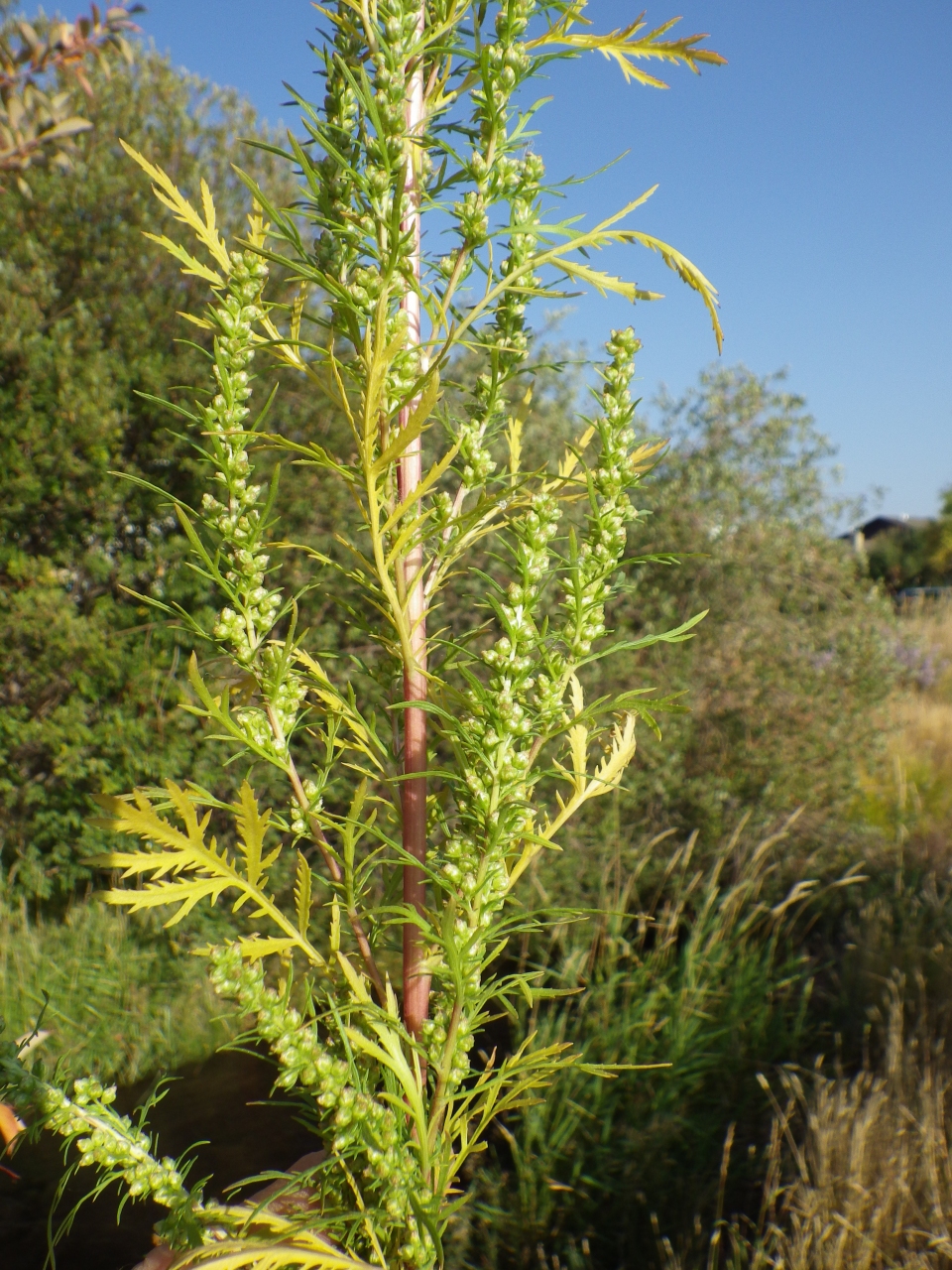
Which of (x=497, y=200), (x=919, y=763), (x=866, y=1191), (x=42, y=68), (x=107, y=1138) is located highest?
(x=42, y=68)

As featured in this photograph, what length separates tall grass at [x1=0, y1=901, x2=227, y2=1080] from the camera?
3.52 meters

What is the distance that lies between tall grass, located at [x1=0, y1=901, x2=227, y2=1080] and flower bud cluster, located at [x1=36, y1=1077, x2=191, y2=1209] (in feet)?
9.12

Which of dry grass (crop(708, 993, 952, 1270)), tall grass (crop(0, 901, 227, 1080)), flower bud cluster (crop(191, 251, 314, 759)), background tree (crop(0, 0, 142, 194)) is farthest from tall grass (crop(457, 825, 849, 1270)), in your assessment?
background tree (crop(0, 0, 142, 194))

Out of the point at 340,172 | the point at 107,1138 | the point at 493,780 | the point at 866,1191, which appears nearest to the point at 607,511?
the point at 493,780

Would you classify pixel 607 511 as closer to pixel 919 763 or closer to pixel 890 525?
pixel 919 763

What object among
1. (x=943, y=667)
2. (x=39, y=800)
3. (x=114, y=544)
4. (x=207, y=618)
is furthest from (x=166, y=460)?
(x=943, y=667)

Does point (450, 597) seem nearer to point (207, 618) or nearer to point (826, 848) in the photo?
point (207, 618)

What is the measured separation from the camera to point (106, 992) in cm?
383

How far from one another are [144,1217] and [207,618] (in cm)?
256

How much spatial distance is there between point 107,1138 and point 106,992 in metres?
3.41

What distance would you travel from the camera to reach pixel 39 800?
170 inches

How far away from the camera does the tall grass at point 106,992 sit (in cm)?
352

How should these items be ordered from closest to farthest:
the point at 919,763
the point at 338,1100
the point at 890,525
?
the point at 338,1100
the point at 919,763
the point at 890,525

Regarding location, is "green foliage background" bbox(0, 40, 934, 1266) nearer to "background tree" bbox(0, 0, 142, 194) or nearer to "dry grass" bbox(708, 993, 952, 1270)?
"dry grass" bbox(708, 993, 952, 1270)
